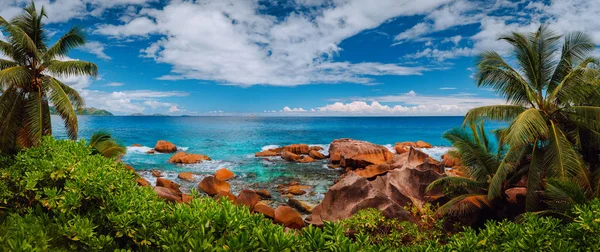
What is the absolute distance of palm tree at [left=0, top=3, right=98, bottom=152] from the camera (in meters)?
14.1

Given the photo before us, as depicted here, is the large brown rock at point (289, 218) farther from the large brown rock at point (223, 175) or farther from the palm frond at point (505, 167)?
the large brown rock at point (223, 175)

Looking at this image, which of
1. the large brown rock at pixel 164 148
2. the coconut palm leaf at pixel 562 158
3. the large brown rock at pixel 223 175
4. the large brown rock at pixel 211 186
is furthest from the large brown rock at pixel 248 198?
the large brown rock at pixel 164 148

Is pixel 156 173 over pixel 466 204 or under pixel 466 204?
under

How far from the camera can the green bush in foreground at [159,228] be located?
4.01 meters

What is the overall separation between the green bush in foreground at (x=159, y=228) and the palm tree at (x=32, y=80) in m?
9.23

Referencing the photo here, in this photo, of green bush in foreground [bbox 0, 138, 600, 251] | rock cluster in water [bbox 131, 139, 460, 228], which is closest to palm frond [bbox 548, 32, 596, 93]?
rock cluster in water [bbox 131, 139, 460, 228]

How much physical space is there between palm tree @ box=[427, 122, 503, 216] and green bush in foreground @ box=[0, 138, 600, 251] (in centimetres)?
693

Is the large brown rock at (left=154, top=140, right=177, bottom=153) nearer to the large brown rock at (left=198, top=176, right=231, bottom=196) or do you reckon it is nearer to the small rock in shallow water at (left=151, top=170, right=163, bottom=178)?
the small rock in shallow water at (left=151, top=170, right=163, bottom=178)

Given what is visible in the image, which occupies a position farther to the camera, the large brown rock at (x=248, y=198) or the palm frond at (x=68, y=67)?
the large brown rock at (x=248, y=198)

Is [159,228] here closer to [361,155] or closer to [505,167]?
[505,167]

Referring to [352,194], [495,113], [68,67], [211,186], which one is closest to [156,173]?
[211,186]

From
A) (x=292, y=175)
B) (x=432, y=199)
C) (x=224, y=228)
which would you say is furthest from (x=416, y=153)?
(x=224, y=228)

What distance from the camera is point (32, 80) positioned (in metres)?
14.8

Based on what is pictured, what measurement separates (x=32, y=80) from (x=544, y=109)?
21.6 metres
